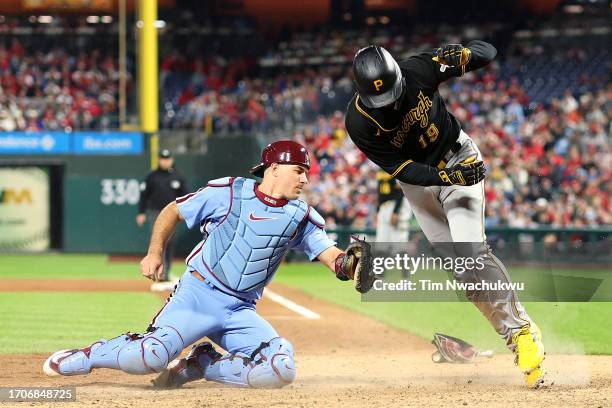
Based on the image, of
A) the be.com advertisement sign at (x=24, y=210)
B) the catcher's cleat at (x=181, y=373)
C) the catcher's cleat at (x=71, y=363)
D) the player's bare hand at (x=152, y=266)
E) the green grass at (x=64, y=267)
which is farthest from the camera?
the be.com advertisement sign at (x=24, y=210)

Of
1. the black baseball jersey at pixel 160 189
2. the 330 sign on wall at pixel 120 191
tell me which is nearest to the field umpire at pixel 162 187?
the black baseball jersey at pixel 160 189

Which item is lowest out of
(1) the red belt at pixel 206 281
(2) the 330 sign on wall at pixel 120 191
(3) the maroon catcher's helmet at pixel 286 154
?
(2) the 330 sign on wall at pixel 120 191

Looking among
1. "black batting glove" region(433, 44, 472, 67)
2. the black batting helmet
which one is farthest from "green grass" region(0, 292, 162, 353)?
"black batting glove" region(433, 44, 472, 67)

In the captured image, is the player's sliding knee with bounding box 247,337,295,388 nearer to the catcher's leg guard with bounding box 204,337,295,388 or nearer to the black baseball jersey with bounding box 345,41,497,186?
the catcher's leg guard with bounding box 204,337,295,388

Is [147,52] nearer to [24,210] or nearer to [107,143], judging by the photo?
[107,143]

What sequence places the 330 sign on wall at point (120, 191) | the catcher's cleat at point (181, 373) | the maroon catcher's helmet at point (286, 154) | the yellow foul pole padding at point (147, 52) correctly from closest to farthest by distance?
the maroon catcher's helmet at point (286, 154) < the catcher's cleat at point (181, 373) < the yellow foul pole padding at point (147, 52) < the 330 sign on wall at point (120, 191)

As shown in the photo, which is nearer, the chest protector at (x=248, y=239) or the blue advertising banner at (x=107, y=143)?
the chest protector at (x=248, y=239)

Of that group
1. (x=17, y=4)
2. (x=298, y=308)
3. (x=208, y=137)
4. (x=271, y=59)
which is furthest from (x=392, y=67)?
(x=17, y=4)

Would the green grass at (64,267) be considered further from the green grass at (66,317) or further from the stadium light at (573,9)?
the stadium light at (573,9)
